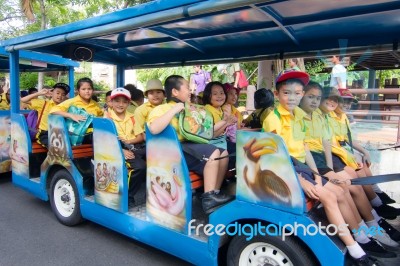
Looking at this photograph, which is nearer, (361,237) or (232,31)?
(361,237)

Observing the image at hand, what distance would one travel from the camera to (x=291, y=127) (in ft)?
7.86

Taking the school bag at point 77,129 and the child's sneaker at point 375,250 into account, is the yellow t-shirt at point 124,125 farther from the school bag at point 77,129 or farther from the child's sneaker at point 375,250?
the child's sneaker at point 375,250

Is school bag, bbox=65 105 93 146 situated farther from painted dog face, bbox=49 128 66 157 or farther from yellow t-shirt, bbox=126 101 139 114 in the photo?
yellow t-shirt, bbox=126 101 139 114

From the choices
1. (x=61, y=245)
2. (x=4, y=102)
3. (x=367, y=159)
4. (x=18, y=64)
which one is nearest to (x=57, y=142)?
(x=61, y=245)

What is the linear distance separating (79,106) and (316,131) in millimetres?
2733

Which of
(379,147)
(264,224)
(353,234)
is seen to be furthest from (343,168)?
(264,224)

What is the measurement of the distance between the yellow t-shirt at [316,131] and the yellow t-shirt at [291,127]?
0.18 ft

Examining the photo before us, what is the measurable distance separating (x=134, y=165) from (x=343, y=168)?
6.16 ft

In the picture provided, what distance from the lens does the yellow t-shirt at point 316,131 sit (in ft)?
7.94

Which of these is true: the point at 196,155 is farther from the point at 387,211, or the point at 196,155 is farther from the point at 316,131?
the point at 387,211

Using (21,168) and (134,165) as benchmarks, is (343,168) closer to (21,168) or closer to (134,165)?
(134,165)

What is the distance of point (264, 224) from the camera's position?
7.70 feet

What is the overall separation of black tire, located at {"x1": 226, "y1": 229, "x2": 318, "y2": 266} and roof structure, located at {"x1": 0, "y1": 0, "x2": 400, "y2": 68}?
153cm

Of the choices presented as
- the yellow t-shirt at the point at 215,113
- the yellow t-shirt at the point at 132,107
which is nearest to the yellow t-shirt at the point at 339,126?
the yellow t-shirt at the point at 215,113
